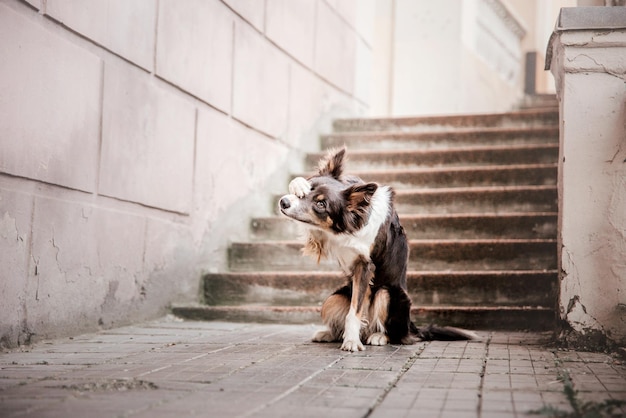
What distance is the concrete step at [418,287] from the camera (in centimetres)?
605

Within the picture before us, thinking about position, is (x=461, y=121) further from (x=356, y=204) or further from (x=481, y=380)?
(x=481, y=380)

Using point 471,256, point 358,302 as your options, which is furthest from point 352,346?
point 471,256

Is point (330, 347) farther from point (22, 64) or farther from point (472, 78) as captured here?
point (472, 78)

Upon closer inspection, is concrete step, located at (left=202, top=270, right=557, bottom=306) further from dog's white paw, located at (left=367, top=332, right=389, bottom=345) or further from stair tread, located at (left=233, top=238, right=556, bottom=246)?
dog's white paw, located at (left=367, top=332, right=389, bottom=345)

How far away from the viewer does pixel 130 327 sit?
5668 mm

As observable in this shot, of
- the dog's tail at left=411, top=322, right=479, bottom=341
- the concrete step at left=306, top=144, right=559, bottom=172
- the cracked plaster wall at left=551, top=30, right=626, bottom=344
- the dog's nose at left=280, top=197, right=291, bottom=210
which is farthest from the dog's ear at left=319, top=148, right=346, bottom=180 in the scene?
the concrete step at left=306, top=144, right=559, bottom=172

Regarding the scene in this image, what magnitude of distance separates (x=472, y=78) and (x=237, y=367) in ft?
33.8

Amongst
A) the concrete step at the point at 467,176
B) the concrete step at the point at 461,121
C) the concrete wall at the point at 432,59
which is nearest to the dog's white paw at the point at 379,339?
the concrete step at the point at 467,176

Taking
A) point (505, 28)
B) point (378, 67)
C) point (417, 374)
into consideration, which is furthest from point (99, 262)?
point (505, 28)

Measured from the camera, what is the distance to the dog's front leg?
4.69 meters

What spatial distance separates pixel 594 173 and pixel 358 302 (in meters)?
1.62

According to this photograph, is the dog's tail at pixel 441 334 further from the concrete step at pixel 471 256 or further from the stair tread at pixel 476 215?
the stair tread at pixel 476 215

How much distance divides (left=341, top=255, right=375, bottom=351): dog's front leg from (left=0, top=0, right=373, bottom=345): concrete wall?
1.75m

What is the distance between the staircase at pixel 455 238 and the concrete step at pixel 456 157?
0.01 metres
